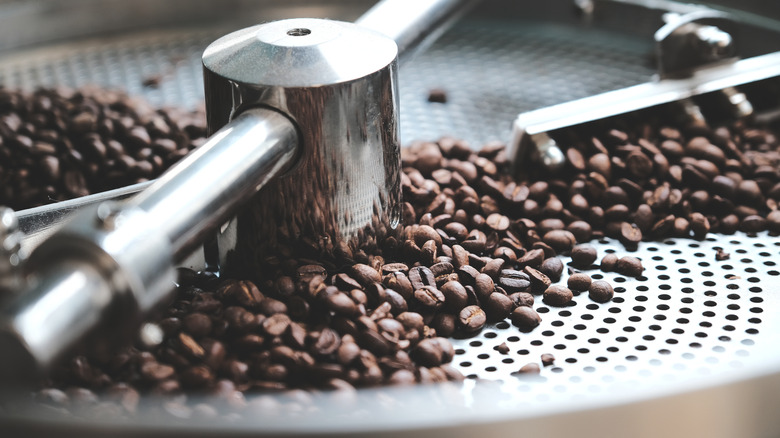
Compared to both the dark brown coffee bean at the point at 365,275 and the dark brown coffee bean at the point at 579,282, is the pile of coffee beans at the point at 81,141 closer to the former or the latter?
the dark brown coffee bean at the point at 365,275

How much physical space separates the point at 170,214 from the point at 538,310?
331 millimetres

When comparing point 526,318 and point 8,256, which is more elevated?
point 8,256

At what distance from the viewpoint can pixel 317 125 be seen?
23.9 inches

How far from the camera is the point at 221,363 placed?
0.56 m

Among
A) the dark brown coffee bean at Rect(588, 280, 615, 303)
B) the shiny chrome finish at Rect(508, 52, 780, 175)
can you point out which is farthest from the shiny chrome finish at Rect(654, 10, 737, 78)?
the dark brown coffee bean at Rect(588, 280, 615, 303)

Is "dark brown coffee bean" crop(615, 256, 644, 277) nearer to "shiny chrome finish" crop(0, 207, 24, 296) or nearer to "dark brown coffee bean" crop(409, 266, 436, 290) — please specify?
"dark brown coffee bean" crop(409, 266, 436, 290)

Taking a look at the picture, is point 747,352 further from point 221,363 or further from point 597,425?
point 221,363

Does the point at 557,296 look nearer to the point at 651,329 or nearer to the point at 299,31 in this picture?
the point at 651,329

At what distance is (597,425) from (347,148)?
32 cm

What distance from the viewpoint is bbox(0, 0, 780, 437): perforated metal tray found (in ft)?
1.21

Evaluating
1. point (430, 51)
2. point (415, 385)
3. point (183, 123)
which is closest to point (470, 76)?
point (430, 51)

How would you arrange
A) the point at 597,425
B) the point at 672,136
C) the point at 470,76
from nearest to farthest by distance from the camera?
→ the point at 597,425 < the point at 672,136 < the point at 470,76

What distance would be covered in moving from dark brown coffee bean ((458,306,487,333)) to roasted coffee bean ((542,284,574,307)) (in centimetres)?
6

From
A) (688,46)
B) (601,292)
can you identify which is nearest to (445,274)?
(601,292)
